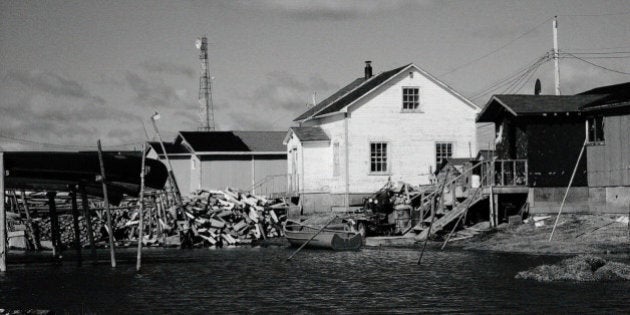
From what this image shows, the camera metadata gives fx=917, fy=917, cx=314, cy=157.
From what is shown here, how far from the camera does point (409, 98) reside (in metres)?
55.3

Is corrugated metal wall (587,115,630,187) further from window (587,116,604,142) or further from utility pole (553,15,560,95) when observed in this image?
utility pole (553,15,560,95)

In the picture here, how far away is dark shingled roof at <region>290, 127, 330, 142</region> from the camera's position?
56375 millimetres

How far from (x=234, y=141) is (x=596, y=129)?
3381 centimetres

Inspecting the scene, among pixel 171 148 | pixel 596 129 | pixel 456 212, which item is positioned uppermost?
pixel 171 148

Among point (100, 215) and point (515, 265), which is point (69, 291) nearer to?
point (515, 265)

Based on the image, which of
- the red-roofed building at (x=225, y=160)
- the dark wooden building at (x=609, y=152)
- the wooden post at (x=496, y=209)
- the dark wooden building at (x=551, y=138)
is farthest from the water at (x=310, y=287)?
the red-roofed building at (x=225, y=160)

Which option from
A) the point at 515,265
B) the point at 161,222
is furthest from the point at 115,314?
the point at 161,222

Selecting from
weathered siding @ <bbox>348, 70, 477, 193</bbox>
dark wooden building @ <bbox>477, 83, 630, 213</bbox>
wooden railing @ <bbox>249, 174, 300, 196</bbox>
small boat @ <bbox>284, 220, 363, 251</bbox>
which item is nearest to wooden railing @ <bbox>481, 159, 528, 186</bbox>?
dark wooden building @ <bbox>477, 83, 630, 213</bbox>

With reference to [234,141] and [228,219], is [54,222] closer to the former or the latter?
[228,219]

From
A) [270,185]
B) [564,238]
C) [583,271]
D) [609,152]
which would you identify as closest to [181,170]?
[270,185]

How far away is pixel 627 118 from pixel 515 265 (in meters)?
11.0

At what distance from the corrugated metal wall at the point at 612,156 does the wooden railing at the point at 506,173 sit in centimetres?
309

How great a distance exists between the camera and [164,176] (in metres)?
34.7

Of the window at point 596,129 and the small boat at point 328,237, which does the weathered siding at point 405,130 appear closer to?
the small boat at point 328,237
